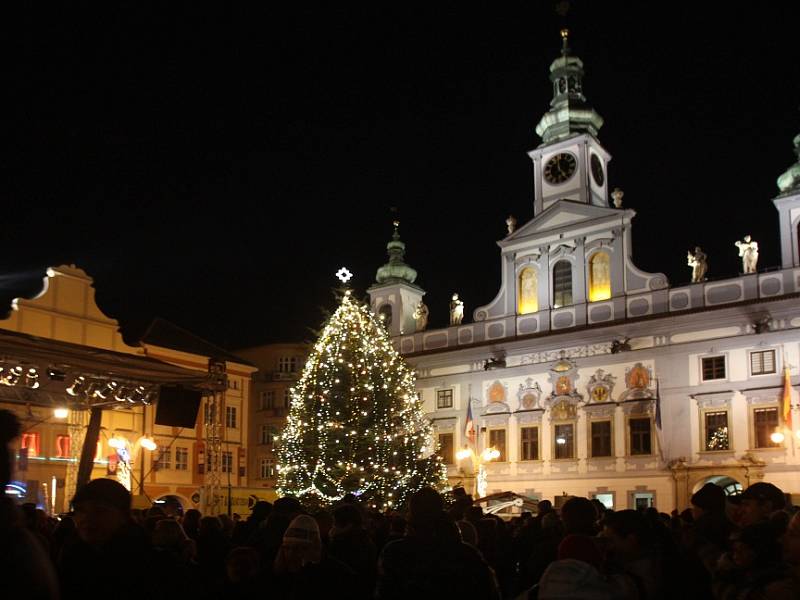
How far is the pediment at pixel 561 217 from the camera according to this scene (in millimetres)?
39094

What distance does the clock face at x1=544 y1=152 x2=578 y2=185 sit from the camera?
1639 inches

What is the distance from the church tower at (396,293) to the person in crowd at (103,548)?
40.9 m

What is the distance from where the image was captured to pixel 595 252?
39250 millimetres

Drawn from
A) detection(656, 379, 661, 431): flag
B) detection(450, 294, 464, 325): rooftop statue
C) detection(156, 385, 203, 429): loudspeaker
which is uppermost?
detection(450, 294, 464, 325): rooftop statue

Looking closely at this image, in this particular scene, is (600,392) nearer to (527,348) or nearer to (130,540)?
(527,348)

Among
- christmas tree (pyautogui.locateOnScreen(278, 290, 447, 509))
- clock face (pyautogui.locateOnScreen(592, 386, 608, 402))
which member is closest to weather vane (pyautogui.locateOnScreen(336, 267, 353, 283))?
christmas tree (pyautogui.locateOnScreen(278, 290, 447, 509))

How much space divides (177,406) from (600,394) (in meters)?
21.9

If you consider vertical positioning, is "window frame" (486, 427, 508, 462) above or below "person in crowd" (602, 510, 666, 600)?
above

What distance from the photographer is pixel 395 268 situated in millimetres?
47844

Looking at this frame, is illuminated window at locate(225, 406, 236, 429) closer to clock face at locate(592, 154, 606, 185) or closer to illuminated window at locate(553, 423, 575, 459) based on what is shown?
illuminated window at locate(553, 423, 575, 459)

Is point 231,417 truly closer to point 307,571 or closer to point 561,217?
point 561,217

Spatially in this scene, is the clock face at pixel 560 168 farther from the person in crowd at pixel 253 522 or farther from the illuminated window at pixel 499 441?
the person in crowd at pixel 253 522

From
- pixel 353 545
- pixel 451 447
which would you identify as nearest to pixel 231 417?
pixel 451 447

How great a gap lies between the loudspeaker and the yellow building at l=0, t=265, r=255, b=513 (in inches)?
5.7
